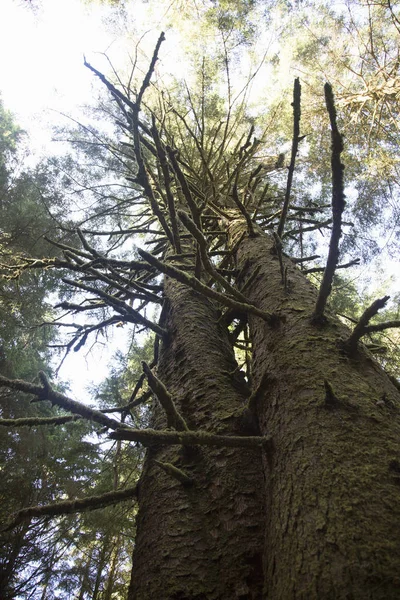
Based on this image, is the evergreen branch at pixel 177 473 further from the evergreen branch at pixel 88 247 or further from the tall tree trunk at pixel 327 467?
the evergreen branch at pixel 88 247

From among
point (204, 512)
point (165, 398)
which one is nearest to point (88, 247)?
point (165, 398)

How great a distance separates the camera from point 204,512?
1.05 m

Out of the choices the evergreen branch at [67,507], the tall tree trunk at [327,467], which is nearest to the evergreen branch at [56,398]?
the evergreen branch at [67,507]

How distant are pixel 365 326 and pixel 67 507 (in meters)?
1.08

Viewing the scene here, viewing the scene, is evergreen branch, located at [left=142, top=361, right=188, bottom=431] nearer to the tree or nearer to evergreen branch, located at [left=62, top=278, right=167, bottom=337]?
the tree

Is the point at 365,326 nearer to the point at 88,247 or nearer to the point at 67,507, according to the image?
the point at 67,507

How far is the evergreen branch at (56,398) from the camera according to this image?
763mm

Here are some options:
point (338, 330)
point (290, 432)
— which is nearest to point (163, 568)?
point (290, 432)

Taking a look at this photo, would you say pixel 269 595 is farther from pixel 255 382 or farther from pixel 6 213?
pixel 6 213

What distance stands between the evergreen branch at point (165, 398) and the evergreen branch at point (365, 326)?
0.54m

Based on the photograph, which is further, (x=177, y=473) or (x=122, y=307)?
(x=122, y=307)

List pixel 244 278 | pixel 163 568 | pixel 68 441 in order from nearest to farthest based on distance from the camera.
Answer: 1. pixel 163 568
2. pixel 244 278
3. pixel 68 441

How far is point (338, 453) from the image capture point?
845 millimetres

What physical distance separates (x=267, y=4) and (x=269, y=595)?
885 cm
